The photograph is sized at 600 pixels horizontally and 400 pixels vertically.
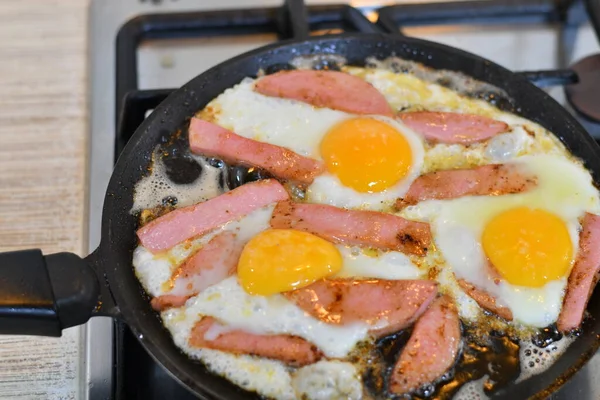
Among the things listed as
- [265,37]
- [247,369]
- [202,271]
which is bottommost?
[247,369]

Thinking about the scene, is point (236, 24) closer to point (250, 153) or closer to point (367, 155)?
point (250, 153)

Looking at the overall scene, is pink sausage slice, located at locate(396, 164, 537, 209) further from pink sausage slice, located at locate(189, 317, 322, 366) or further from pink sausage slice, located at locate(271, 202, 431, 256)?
pink sausage slice, located at locate(189, 317, 322, 366)

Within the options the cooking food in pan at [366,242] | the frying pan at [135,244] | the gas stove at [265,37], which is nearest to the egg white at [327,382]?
the cooking food in pan at [366,242]

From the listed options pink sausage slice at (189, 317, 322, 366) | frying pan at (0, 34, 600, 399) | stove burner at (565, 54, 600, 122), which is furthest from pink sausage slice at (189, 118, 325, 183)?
stove burner at (565, 54, 600, 122)

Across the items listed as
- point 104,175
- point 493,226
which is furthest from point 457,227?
point 104,175

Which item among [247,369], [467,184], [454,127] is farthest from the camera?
[454,127]

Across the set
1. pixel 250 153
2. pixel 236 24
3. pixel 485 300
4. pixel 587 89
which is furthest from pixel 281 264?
pixel 587 89

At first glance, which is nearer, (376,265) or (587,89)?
(376,265)
